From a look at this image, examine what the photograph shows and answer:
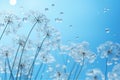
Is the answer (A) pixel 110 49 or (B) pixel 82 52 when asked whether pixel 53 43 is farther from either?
(A) pixel 110 49

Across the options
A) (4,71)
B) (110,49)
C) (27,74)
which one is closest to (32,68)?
(27,74)

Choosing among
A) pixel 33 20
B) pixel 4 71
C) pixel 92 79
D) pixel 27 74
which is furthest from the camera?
pixel 92 79

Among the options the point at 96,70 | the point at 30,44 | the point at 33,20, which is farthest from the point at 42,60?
the point at 96,70

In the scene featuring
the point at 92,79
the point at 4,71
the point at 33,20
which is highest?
the point at 33,20

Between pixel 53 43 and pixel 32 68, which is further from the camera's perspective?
pixel 53 43

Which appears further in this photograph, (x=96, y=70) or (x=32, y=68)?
(x=96, y=70)

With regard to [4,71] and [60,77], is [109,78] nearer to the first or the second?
[60,77]

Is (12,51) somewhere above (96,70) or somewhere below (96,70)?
above

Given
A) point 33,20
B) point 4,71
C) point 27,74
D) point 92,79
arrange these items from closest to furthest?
point 27,74, point 4,71, point 33,20, point 92,79

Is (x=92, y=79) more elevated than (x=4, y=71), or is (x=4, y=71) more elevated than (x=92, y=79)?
(x=4, y=71)
